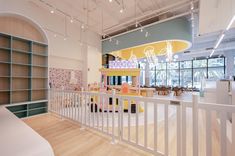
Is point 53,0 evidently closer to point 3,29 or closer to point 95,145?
point 3,29

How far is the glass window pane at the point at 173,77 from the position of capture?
49.5 feet

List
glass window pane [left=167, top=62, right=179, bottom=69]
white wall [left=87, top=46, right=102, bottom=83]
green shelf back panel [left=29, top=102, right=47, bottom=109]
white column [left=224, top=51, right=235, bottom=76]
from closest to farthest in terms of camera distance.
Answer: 1. green shelf back panel [left=29, top=102, right=47, bottom=109]
2. white wall [left=87, top=46, right=102, bottom=83]
3. white column [left=224, top=51, right=235, bottom=76]
4. glass window pane [left=167, top=62, right=179, bottom=69]

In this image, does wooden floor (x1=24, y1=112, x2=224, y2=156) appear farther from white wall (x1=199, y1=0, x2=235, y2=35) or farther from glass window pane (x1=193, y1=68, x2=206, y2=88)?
glass window pane (x1=193, y1=68, x2=206, y2=88)

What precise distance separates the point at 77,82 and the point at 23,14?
372cm

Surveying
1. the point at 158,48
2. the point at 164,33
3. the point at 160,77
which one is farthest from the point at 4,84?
the point at 160,77

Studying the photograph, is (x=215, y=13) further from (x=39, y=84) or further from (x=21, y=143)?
(x=39, y=84)

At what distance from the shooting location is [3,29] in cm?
397

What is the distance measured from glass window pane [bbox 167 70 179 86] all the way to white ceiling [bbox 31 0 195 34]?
34.4 feet

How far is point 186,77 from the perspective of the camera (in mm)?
14695

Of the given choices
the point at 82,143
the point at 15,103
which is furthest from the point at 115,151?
the point at 15,103

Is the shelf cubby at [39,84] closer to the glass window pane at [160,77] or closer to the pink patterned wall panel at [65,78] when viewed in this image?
the pink patterned wall panel at [65,78]

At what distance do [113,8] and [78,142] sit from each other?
522 centimetres

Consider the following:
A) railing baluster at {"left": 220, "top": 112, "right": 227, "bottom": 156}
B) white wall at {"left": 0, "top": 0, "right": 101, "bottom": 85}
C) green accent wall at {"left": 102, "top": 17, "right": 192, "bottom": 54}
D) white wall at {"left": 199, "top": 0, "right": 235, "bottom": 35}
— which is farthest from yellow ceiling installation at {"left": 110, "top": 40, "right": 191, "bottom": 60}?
railing baluster at {"left": 220, "top": 112, "right": 227, "bottom": 156}

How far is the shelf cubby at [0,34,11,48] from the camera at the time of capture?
3.93 metres
